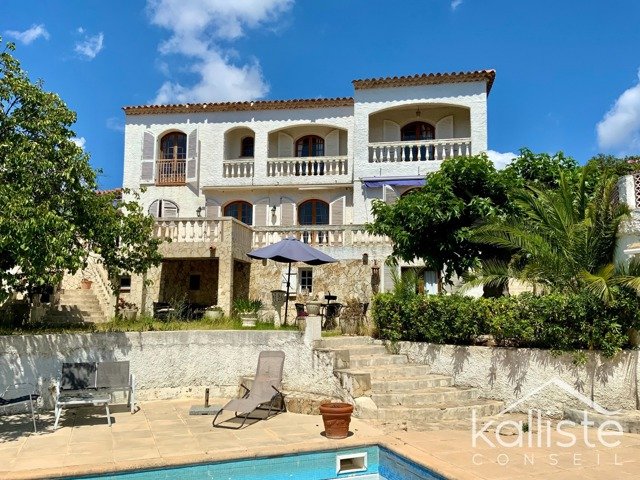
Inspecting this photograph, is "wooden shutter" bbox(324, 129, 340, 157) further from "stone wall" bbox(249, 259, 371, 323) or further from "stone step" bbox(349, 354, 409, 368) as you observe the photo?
"stone step" bbox(349, 354, 409, 368)

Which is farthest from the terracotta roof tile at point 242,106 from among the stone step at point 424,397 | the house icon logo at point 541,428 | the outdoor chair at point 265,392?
the house icon logo at point 541,428

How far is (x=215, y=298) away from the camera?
→ 19031 mm

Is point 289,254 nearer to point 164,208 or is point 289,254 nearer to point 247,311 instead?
point 247,311

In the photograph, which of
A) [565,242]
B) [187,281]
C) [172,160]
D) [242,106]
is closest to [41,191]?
[187,281]

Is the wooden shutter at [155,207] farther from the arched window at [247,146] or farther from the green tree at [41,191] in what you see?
the green tree at [41,191]

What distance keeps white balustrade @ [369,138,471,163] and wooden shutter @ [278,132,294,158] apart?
172 inches

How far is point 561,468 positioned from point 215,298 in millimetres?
13612

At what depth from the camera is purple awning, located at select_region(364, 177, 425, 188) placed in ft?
72.1

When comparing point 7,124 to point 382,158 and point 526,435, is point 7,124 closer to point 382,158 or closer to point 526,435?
point 526,435

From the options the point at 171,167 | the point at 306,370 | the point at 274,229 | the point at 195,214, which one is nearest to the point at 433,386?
the point at 306,370

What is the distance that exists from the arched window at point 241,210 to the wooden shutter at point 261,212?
40 centimetres

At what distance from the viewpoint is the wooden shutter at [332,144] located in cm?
2500

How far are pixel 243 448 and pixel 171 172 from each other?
60.6 ft

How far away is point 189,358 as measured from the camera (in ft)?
40.5
